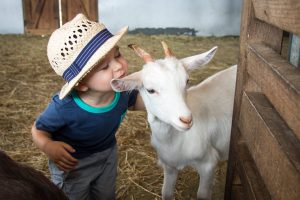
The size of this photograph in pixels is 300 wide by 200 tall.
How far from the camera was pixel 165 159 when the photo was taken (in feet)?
8.01

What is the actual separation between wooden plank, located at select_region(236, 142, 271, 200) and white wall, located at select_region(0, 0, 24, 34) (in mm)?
7978

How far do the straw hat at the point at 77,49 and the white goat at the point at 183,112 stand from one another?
162 mm

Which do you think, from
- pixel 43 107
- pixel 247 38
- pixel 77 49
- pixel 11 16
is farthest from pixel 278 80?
pixel 11 16

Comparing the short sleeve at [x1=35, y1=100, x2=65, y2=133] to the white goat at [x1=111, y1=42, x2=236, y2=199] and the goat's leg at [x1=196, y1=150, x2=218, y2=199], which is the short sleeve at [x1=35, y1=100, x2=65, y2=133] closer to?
the white goat at [x1=111, y1=42, x2=236, y2=199]

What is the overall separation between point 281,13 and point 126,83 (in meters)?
0.92

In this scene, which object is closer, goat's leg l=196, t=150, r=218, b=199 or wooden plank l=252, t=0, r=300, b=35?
wooden plank l=252, t=0, r=300, b=35

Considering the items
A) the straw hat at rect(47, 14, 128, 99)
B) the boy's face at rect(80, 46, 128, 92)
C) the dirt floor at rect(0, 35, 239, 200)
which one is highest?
the straw hat at rect(47, 14, 128, 99)

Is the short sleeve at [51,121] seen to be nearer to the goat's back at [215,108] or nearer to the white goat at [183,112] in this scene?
the white goat at [183,112]

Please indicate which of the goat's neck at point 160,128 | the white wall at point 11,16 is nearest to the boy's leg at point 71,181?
the goat's neck at point 160,128

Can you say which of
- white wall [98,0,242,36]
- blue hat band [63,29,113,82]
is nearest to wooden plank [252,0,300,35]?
blue hat band [63,29,113,82]

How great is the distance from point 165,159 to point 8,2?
758cm

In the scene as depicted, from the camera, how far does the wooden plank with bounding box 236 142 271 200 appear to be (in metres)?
1.51

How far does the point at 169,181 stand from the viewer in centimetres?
266

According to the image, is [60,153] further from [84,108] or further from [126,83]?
[126,83]
